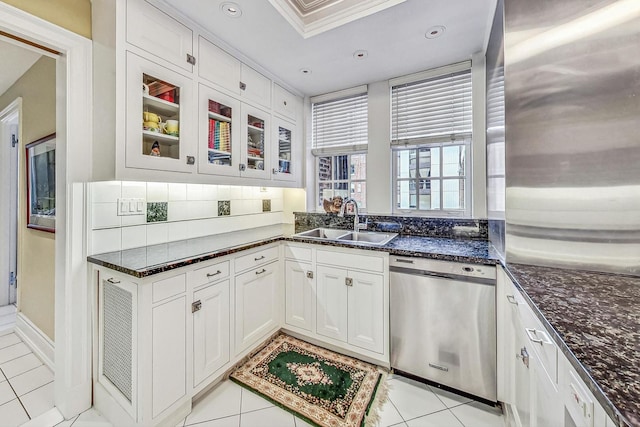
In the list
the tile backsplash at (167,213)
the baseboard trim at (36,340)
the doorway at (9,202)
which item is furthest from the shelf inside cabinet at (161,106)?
the doorway at (9,202)

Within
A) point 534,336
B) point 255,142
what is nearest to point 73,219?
point 255,142

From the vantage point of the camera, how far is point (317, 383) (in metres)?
1.74

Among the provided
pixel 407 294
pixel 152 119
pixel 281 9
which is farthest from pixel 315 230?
pixel 281 9

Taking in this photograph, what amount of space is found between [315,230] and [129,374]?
1.73 meters

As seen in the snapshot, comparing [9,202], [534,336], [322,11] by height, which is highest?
[322,11]

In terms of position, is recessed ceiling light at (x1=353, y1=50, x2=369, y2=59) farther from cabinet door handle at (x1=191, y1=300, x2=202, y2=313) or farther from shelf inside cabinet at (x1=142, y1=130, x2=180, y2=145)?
cabinet door handle at (x1=191, y1=300, x2=202, y2=313)

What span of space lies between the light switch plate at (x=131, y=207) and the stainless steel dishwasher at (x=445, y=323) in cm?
176

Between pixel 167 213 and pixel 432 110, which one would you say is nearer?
pixel 167 213

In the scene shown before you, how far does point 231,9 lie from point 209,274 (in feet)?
5.47

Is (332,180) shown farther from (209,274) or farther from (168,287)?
(168,287)

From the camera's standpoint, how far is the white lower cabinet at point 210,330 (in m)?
1.54

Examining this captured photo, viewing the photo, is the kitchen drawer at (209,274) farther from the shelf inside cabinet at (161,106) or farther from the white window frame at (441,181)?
the white window frame at (441,181)

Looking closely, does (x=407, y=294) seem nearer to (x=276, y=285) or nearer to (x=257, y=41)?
(x=276, y=285)

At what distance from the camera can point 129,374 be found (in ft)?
4.41
